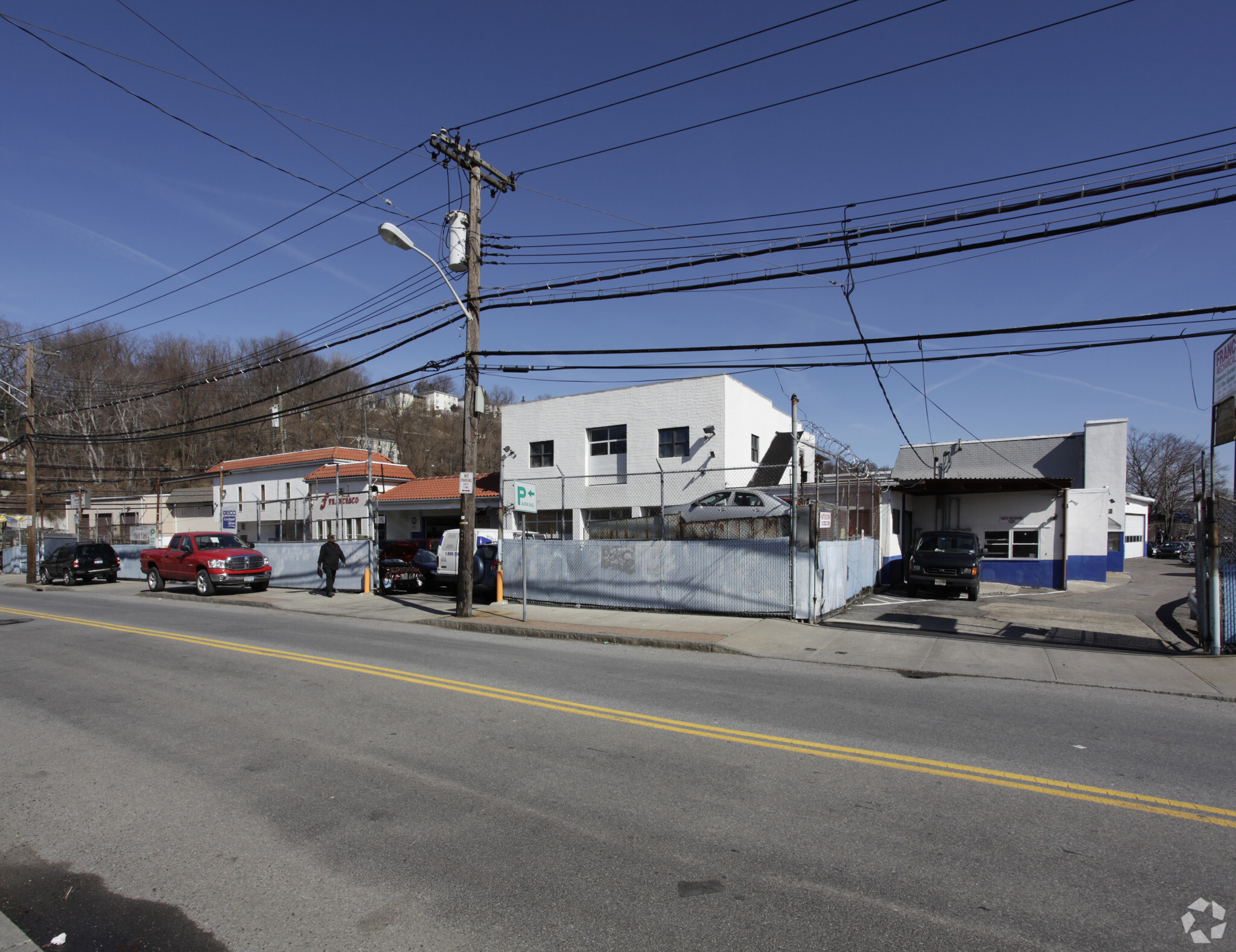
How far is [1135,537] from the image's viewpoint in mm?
49188

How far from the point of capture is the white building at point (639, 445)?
25.9 meters

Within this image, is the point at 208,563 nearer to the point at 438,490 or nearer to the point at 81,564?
the point at 81,564

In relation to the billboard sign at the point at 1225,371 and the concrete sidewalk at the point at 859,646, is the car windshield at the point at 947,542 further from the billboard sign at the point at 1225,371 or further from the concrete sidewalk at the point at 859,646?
the billboard sign at the point at 1225,371

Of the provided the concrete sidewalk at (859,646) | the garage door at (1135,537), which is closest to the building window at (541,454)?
the concrete sidewalk at (859,646)

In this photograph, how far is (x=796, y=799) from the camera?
466 cm

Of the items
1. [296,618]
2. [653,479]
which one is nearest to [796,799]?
[296,618]

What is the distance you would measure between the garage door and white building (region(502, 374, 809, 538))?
1235 inches

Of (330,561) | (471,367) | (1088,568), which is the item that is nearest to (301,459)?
(330,561)

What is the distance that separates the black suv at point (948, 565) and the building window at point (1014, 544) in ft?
16.0

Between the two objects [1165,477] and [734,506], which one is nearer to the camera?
[734,506]

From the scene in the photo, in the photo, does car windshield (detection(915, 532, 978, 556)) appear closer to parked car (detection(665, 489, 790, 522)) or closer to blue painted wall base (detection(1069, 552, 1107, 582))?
parked car (detection(665, 489, 790, 522))

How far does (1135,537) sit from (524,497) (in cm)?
5277

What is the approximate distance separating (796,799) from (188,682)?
7602 millimetres

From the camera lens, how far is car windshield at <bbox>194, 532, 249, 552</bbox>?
21.9 metres
